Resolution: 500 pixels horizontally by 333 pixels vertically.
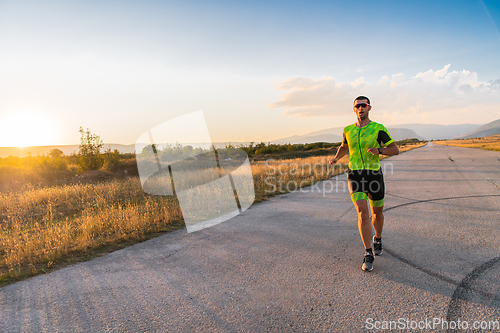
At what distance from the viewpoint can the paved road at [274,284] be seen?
249 cm

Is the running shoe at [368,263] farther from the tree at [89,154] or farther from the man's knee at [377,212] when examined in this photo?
the tree at [89,154]

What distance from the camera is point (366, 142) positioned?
11.4 feet

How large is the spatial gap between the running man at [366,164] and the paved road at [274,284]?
59 centimetres

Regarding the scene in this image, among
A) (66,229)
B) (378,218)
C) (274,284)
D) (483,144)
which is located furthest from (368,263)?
(483,144)

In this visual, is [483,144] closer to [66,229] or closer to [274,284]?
[274,284]

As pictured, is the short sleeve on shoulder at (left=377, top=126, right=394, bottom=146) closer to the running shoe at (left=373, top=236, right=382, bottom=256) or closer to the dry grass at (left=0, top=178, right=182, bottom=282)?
the running shoe at (left=373, top=236, right=382, bottom=256)

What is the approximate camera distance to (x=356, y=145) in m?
3.56

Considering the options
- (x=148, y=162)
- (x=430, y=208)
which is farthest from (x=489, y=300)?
(x=148, y=162)

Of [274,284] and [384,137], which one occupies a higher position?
[384,137]

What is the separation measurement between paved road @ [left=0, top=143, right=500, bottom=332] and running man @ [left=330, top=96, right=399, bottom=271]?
59cm

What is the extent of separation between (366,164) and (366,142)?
31 cm

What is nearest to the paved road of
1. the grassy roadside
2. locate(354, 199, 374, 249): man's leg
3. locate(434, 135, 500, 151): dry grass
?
locate(354, 199, 374, 249): man's leg

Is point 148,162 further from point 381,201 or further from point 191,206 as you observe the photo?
point 381,201

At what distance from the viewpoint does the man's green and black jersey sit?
3.45 m
